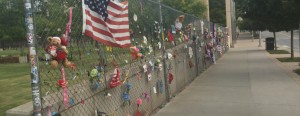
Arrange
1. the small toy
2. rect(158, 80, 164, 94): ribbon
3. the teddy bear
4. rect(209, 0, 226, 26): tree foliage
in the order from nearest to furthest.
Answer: the teddy bear < the small toy < rect(158, 80, 164, 94): ribbon < rect(209, 0, 226, 26): tree foliage

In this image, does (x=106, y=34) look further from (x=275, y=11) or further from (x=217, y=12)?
(x=217, y=12)

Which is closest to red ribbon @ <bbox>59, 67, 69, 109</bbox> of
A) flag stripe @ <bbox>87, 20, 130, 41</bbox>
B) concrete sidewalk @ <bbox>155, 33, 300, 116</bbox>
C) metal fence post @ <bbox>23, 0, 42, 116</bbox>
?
metal fence post @ <bbox>23, 0, 42, 116</bbox>

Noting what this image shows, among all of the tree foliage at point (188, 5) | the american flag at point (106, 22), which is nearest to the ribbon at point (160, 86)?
the american flag at point (106, 22)

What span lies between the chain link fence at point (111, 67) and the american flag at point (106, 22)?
17 centimetres

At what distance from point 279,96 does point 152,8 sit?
3.47 m

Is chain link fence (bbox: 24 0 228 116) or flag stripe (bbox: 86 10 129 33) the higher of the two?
flag stripe (bbox: 86 10 129 33)

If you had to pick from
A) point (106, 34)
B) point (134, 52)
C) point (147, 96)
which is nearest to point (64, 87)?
point (106, 34)

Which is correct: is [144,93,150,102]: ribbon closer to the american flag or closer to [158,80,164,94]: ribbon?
[158,80,164,94]: ribbon

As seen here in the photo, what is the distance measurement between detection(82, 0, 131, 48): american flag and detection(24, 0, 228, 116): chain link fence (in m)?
0.17

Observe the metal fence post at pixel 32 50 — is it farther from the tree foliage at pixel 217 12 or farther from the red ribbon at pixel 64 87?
→ the tree foliage at pixel 217 12

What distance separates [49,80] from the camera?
3.88 metres

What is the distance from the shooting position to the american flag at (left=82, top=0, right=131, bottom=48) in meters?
4.35

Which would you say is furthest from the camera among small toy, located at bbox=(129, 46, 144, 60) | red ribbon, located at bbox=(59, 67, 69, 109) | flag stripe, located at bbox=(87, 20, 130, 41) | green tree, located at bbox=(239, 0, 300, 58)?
green tree, located at bbox=(239, 0, 300, 58)

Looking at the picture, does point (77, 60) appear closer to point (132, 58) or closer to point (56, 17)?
point (56, 17)
